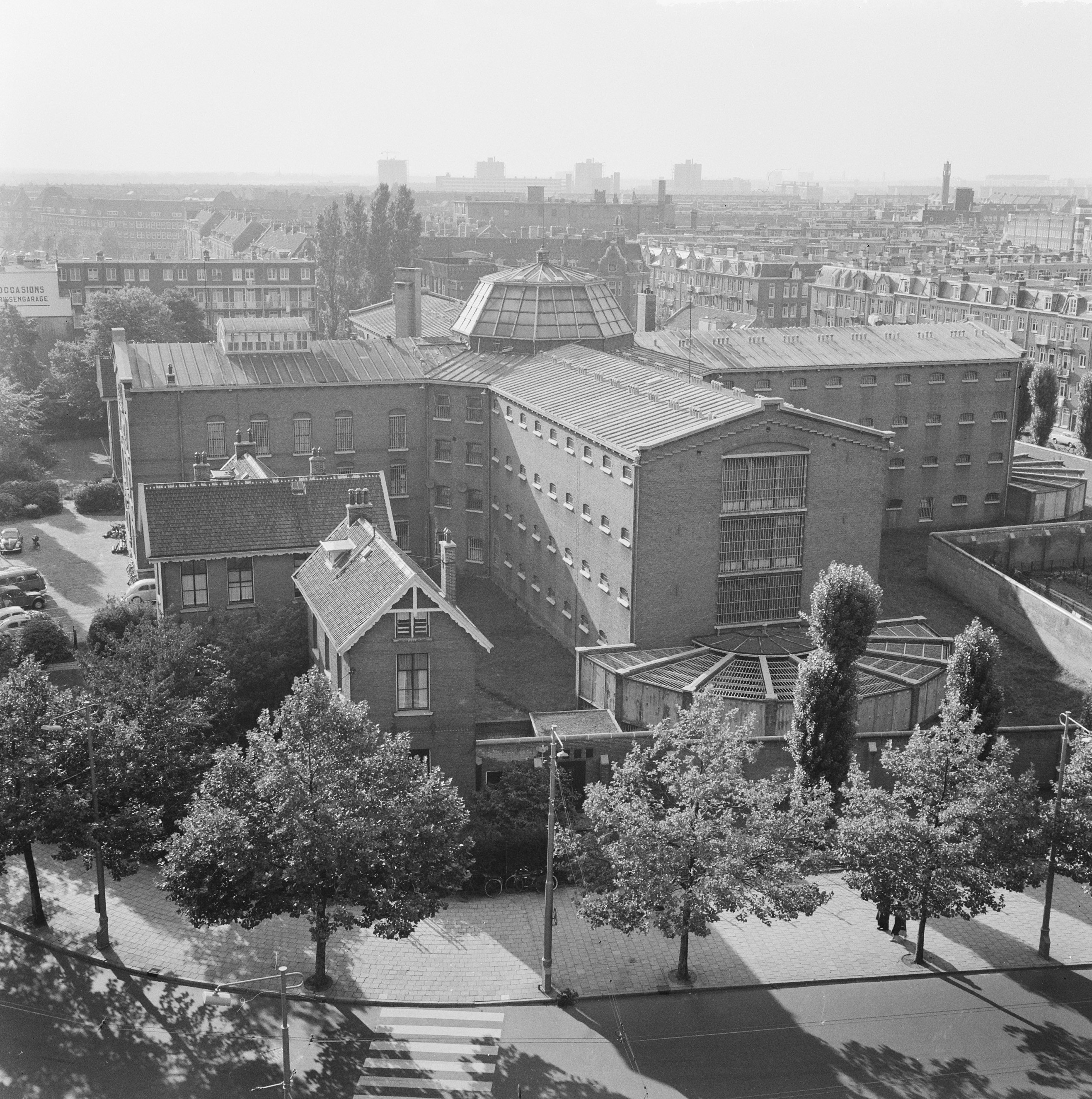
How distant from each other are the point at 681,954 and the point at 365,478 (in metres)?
31.9

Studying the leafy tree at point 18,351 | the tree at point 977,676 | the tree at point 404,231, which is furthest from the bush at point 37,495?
the tree at point 977,676

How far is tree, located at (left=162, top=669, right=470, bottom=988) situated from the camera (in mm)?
40500

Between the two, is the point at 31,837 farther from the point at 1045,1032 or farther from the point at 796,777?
the point at 1045,1032

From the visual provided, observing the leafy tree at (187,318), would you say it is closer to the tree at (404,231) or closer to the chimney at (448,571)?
the tree at (404,231)

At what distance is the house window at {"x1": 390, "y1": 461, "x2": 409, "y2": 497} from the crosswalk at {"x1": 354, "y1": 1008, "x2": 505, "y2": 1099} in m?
45.6

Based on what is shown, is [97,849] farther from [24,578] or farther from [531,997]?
[24,578]

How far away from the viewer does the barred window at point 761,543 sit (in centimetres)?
6456

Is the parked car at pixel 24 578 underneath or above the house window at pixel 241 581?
underneath

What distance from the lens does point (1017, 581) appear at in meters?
78.1

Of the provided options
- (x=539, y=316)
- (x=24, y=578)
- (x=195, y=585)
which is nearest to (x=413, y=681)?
(x=195, y=585)

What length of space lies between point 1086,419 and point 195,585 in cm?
7781

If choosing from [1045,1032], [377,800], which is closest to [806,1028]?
[1045,1032]

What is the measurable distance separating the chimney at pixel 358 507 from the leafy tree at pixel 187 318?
273 ft

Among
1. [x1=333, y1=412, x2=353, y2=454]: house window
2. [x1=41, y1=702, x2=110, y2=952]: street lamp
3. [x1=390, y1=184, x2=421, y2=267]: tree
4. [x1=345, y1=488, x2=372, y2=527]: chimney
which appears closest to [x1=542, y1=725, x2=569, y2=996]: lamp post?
[x1=41, y1=702, x2=110, y2=952]: street lamp
